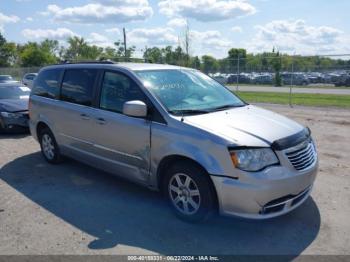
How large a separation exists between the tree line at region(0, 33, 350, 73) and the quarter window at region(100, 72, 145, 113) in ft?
7.41

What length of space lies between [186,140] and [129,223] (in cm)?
121

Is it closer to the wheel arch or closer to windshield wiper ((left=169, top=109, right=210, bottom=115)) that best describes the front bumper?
the wheel arch

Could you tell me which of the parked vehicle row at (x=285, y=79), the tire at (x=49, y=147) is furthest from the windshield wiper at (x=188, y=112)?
the parked vehicle row at (x=285, y=79)

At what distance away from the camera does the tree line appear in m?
21.1

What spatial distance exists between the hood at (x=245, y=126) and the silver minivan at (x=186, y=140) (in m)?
0.01

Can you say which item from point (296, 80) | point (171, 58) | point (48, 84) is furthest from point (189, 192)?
point (296, 80)

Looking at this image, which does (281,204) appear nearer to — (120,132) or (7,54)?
(120,132)

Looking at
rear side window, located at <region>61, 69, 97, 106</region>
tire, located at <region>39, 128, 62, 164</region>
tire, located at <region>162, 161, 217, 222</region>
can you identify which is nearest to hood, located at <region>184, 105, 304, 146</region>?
tire, located at <region>162, 161, 217, 222</region>

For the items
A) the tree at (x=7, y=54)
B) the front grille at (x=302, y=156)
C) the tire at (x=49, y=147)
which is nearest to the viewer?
the front grille at (x=302, y=156)

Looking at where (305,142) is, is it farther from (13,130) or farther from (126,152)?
(13,130)

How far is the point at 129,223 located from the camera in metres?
4.34

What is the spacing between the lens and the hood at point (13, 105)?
32.5 ft

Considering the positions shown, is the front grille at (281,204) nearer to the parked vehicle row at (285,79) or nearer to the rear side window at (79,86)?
the rear side window at (79,86)

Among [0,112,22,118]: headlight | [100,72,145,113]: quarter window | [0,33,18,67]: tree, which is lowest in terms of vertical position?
[0,112,22,118]: headlight
